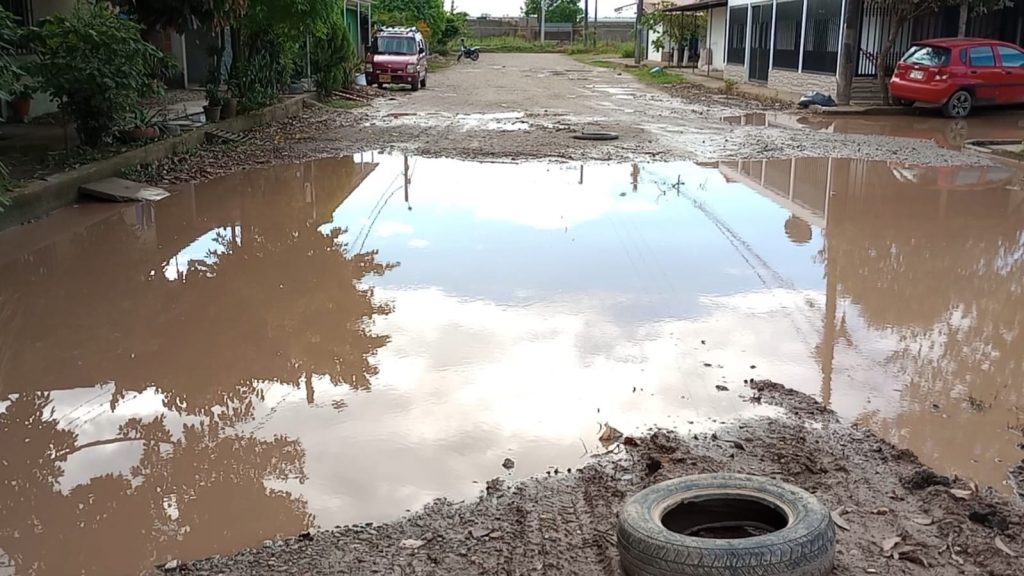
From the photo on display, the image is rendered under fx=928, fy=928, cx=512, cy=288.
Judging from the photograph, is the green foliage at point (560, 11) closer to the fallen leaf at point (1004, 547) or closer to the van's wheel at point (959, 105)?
the van's wheel at point (959, 105)

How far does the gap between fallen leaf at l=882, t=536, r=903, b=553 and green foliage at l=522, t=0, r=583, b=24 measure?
8298 cm

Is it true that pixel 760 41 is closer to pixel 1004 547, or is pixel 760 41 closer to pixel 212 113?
pixel 212 113

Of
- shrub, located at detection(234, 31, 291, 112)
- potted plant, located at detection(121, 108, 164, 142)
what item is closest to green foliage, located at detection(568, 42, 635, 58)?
shrub, located at detection(234, 31, 291, 112)

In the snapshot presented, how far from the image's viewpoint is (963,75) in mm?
19953

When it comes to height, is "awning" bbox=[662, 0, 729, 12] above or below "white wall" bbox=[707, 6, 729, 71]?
above

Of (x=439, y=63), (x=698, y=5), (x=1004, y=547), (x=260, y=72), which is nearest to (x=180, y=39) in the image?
(x=260, y=72)

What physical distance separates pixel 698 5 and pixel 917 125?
2103 cm

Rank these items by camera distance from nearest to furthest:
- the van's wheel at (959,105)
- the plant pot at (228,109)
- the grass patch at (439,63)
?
the plant pot at (228,109), the van's wheel at (959,105), the grass patch at (439,63)

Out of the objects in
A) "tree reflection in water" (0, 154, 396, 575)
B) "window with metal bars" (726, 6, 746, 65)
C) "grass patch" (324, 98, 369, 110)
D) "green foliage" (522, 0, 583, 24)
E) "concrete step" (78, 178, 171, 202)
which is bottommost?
"tree reflection in water" (0, 154, 396, 575)

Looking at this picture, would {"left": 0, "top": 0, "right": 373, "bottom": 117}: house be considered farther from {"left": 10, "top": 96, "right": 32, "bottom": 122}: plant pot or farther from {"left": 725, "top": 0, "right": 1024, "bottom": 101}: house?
{"left": 725, "top": 0, "right": 1024, "bottom": 101}: house

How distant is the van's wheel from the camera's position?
20.2 metres

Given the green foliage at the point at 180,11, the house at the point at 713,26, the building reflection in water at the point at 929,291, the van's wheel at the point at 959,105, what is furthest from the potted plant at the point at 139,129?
the house at the point at 713,26

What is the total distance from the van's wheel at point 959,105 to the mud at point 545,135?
3.21 meters

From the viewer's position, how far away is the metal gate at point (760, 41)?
3099cm
